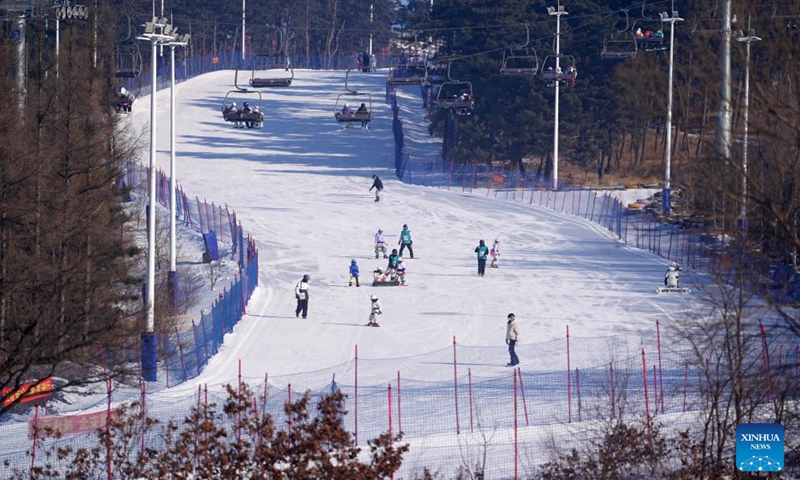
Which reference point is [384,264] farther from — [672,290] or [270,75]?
[270,75]

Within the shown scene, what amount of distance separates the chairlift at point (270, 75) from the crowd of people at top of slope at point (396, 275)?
18.1ft

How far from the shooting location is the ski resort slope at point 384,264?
31.8 metres

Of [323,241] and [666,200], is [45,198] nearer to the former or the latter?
[323,241]

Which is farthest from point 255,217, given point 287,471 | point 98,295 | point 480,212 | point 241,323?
point 287,471

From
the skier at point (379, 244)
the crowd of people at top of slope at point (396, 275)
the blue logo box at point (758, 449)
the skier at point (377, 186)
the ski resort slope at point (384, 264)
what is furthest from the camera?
the skier at point (377, 186)

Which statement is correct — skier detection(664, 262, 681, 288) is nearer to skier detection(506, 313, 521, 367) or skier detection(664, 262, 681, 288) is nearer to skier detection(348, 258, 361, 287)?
skier detection(348, 258, 361, 287)

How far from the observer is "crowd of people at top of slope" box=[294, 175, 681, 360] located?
27875 mm

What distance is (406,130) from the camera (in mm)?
79375

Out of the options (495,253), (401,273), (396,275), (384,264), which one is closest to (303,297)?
(396,275)

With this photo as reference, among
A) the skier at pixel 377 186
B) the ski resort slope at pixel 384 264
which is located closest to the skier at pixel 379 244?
the ski resort slope at pixel 384 264

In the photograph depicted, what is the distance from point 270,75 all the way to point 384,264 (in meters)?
59.8

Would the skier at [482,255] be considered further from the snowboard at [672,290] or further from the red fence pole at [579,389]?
the red fence pole at [579,389]

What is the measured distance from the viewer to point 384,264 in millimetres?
41594

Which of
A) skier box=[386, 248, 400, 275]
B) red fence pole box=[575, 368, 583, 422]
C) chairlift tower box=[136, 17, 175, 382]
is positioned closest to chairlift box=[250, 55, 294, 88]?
chairlift tower box=[136, 17, 175, 382]
